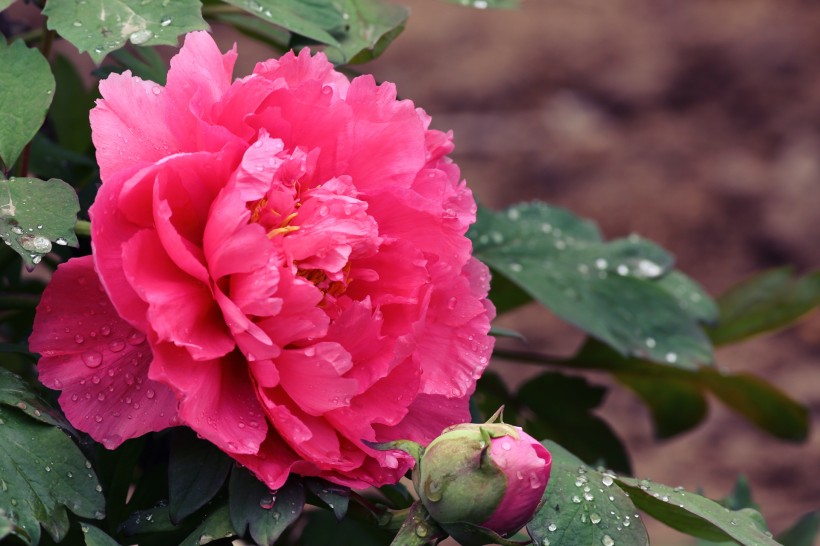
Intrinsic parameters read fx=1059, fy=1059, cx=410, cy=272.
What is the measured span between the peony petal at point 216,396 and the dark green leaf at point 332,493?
0.04m

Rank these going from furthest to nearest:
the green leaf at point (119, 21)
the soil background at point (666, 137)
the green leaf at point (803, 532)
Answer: the soil background at point (666, 137), the green leaf at point (803, 532), the green leaf at point (119, 21)

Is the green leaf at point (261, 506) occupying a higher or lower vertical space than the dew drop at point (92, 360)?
lower

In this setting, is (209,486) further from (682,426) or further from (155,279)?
(682,426)

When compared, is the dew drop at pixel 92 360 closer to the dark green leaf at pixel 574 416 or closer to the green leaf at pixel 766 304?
the dark green leaf at pixel 574 416

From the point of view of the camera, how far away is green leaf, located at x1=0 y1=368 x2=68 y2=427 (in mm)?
532

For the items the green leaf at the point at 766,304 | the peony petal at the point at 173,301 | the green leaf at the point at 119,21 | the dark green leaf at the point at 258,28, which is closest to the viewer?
the peony petal at the point at 173,301

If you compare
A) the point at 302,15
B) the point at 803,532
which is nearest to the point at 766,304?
the point at 803,532

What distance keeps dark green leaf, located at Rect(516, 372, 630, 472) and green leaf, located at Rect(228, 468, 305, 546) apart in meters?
0.49

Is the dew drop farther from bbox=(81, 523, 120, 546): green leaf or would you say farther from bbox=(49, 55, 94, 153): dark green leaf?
bbox=(49, 55, 94, 153): dark green leaf

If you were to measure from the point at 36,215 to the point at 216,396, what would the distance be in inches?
5.3

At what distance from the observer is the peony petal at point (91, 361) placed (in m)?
0.51

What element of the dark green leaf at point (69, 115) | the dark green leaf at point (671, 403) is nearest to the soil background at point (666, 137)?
the dark green leaf at point (671, 403)

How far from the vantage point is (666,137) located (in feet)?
10.3

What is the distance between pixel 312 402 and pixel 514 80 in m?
3.01
